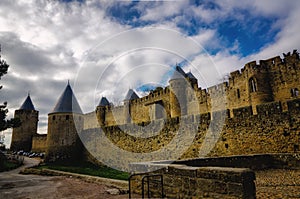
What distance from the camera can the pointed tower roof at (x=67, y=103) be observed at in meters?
22.6

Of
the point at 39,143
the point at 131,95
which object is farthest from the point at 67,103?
the point at 39,143

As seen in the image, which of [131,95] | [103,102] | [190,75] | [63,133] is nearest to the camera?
[63,133]

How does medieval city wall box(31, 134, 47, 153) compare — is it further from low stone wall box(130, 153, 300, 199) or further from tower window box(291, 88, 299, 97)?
tower window box(291, 88, 299, 97)

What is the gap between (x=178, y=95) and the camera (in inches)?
1016

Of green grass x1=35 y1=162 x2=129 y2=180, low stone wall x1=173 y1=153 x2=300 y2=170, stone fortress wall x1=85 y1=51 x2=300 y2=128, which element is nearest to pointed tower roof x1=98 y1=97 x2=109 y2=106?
stone fortress wall x1=85 y1=51 x2=300 y2=128

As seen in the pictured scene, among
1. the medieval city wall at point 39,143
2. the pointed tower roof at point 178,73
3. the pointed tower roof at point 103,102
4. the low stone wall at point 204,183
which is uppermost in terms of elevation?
the pointed tower roof at point 178,73

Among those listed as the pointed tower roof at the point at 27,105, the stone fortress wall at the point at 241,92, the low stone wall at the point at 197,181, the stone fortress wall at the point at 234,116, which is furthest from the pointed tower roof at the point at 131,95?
the low stone wall at the point at 197,181

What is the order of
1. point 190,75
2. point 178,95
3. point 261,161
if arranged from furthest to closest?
point 190,75 < point 178,95 < point 261,161

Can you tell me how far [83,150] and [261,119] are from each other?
16.5 meters

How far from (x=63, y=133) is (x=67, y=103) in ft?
10.6

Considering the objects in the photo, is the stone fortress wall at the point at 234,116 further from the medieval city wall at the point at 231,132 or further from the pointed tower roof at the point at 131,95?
the pointed tower roof at the point at 131,95

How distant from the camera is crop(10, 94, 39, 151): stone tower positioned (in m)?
37.5

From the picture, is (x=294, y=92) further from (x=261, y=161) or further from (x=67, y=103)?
(x=67, y=103)

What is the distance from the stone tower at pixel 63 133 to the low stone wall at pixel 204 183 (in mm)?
17310
